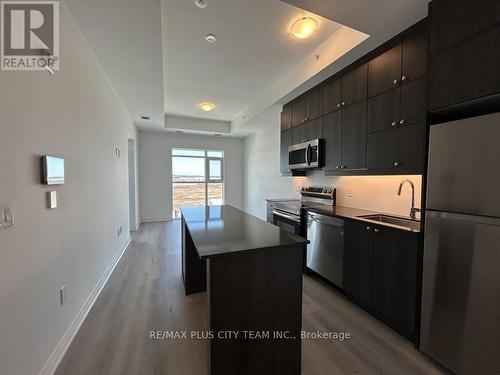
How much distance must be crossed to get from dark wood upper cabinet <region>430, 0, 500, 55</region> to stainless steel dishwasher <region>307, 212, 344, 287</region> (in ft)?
5.64

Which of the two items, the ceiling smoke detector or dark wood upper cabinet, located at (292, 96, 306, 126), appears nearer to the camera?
the ceiling smoke detector

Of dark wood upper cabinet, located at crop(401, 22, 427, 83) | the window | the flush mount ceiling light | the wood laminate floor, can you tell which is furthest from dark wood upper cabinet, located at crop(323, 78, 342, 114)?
the window

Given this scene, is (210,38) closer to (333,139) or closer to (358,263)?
(333,139)

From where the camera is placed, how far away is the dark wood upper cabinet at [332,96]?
2770 millimetres

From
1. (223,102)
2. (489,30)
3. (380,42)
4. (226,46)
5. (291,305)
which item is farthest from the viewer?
(223,102)

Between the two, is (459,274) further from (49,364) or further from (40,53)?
(40,53)

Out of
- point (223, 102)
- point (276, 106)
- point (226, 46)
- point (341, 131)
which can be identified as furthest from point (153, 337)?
point (223, 102)

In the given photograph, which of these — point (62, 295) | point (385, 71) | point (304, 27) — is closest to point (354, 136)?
point (385, 71)

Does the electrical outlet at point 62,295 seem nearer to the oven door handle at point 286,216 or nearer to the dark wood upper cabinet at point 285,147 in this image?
the oven door handle at point 286,216

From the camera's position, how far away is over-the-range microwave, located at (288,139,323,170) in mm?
3111

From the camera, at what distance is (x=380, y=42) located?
215 cm

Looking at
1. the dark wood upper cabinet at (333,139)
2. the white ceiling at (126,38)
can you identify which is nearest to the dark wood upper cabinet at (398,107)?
the dark wood upper cabinet at (333,139)

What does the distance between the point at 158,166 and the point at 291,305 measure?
6.18m

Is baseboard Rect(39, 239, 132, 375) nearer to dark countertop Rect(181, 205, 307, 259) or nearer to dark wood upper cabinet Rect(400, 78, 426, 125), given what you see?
dark countertop Rect(181, 205, 307, 259)
